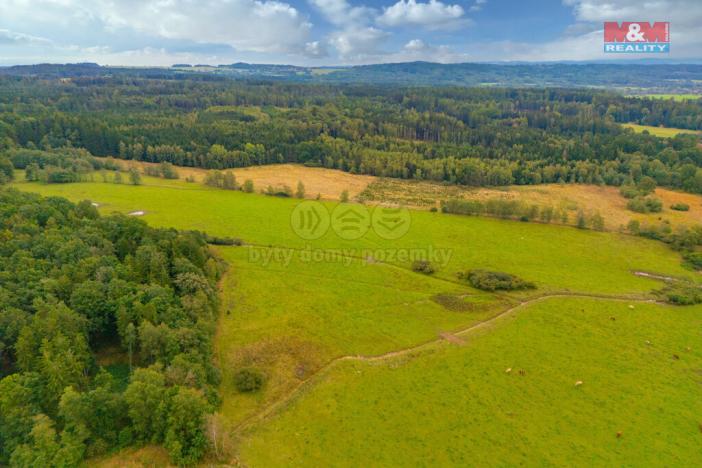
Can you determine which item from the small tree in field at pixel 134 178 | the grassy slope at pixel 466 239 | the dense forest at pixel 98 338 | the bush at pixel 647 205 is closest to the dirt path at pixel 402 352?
the grassy slope at pixel 466 239

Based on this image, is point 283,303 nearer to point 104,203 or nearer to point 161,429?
point 161,429

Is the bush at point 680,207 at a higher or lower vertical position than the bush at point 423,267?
higher

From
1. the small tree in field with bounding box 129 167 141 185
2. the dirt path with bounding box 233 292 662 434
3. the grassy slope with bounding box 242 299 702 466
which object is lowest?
the grassy slope with bounding box 242 299 702 466

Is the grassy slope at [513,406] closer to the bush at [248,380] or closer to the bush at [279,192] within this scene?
the bush at [248,380]

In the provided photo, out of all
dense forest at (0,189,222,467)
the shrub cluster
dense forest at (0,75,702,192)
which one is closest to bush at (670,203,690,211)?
dense forest at (0,75,702,192)

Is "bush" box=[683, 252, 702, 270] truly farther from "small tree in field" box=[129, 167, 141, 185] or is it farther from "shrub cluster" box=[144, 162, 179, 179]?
"small tree in field" box=[129, 167, 141, 185]

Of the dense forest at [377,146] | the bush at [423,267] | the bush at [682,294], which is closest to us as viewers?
the bush at [682,294]

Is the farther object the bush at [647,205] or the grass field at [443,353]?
the bush at [647,205]

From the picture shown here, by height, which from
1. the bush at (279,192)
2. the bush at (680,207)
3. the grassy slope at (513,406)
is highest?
the bush at (279,192)
